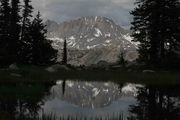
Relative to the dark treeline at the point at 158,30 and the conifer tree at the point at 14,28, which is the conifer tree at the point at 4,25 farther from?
the dark treeline at the point at 158,30

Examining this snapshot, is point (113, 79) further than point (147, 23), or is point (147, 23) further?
point (147, 23)

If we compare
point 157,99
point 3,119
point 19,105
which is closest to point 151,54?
point 157,99

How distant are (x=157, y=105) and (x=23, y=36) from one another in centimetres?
5848

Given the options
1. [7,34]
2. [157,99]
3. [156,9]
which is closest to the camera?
[157,99]

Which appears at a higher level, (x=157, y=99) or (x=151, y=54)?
(x=151, y=54)

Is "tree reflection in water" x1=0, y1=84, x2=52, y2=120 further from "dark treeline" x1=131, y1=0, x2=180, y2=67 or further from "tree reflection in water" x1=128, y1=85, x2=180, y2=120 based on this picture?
"dark treeline" x1=131, y1=0, x2=180, y2=67

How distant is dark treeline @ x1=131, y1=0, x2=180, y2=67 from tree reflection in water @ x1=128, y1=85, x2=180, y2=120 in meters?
24.4

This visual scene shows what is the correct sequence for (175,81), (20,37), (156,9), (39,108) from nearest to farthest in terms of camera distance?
1. (39,108)
2. (175,81)
3. (156,9)
4. (20,37)

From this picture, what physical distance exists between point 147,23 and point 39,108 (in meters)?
40.6

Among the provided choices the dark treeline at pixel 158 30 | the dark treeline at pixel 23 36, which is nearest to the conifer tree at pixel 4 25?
the dark treeline at pixel 23 36

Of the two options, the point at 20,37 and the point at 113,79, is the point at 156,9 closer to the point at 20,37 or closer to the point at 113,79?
the point at 113,79

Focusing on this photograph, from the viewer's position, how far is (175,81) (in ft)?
133

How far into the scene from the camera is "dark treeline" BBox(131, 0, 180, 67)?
57.9m

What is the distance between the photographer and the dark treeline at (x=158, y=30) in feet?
190
